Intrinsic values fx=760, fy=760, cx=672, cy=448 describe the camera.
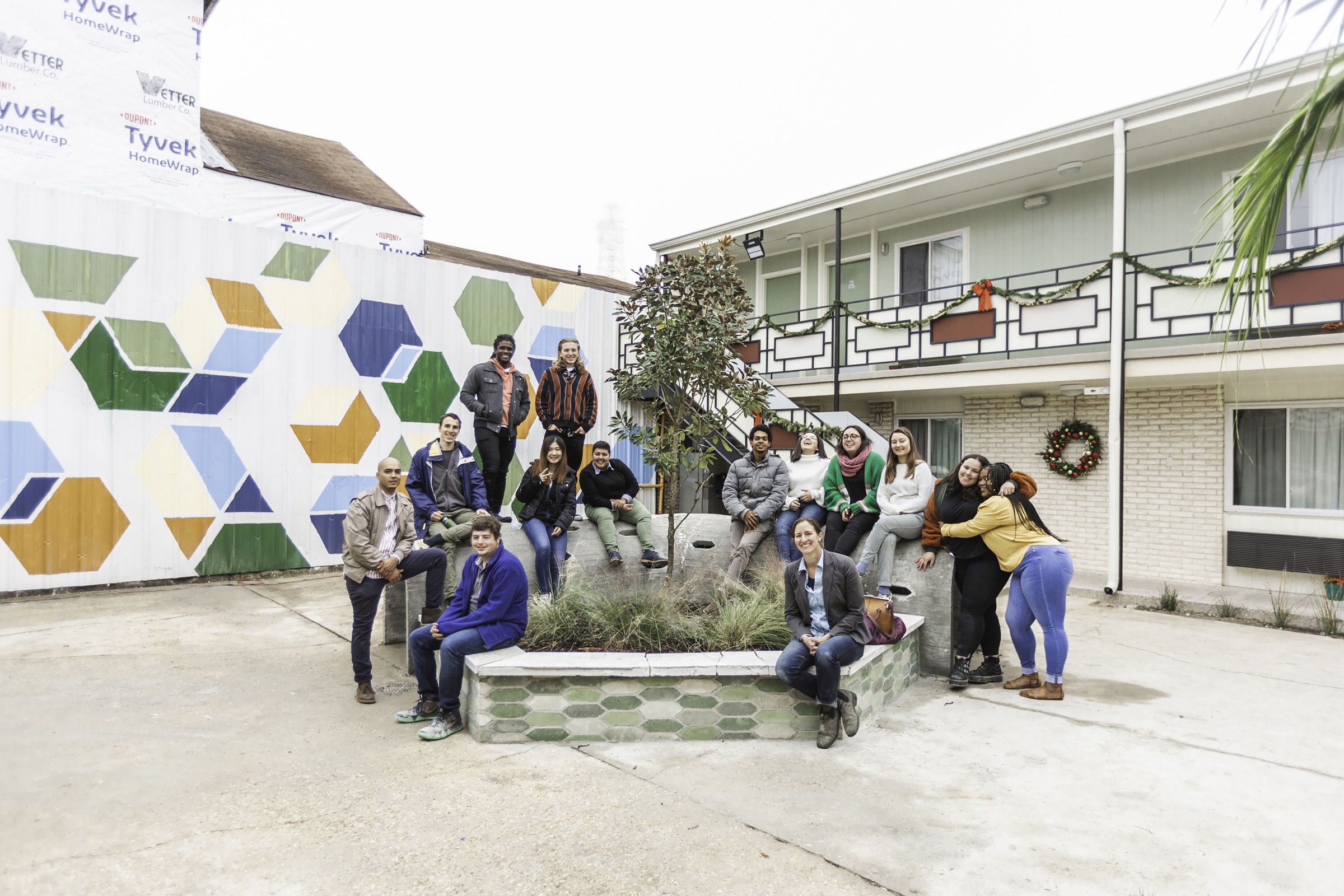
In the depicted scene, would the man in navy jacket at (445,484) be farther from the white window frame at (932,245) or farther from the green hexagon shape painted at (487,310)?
the white window frame at (932,245)

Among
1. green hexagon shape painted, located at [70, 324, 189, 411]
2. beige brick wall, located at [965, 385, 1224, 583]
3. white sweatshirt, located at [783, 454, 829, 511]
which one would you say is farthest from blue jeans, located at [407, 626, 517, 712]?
beige brick wall, located at [965, 385, 1224, 583]

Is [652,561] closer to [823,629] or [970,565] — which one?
[823,629]

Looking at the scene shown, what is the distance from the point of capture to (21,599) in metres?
7.50

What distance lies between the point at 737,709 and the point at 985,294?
821 cm

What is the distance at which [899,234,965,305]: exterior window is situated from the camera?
12.7 metres

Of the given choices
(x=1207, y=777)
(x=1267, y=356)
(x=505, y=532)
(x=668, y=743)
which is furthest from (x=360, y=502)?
(x=1267, y=356)

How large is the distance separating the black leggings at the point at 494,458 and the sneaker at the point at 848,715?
438 centimetres

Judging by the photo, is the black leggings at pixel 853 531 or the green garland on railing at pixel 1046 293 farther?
the green garland on railing at pixel 1046 293

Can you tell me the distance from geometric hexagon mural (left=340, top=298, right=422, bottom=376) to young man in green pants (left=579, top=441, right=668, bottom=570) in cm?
426

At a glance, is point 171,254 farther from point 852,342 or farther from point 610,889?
point 852,342

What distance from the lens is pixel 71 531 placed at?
779 cm

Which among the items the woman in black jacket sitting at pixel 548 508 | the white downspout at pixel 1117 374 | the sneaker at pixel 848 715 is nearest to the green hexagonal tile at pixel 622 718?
the sneaker at pixel 848 715

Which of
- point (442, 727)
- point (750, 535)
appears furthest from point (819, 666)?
point (750, 535)

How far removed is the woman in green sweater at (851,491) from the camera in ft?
21.1
